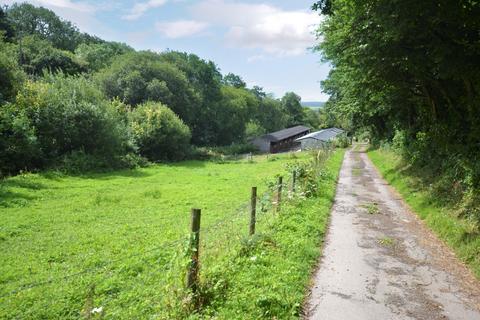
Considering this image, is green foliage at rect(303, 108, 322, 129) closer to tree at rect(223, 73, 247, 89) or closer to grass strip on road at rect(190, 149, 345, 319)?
tree at rect(223, 73, 247, 89)

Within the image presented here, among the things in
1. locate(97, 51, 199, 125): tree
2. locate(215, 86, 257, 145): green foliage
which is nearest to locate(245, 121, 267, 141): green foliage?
locate(215, 86, 257, 145): green foliage

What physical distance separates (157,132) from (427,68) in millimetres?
34577

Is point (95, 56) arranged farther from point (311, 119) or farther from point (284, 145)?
point (311, 119)

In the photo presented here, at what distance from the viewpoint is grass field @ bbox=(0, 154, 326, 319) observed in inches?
287

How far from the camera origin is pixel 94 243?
11617mm

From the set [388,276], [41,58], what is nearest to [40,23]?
[41,58]

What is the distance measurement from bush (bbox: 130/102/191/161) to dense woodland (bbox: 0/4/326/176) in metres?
0.13

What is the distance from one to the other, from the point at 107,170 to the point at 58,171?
5509 millimetres

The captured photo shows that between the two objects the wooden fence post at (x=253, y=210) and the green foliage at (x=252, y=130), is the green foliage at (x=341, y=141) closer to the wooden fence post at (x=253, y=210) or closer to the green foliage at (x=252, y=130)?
the green foliage at (x=252, y=130)

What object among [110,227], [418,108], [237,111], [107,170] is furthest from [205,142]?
[110,227]

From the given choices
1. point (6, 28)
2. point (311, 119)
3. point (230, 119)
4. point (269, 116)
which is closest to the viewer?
point (6, 28)

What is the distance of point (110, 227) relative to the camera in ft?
44.7

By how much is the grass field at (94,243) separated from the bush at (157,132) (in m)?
19.9

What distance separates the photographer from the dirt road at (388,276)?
22.5 ft
